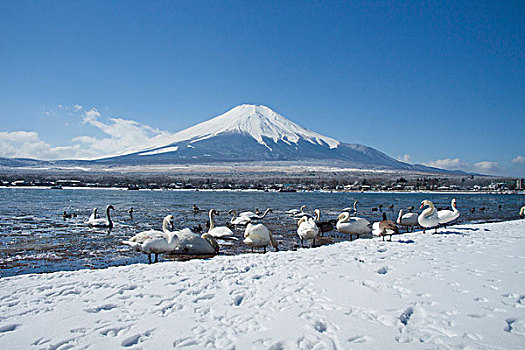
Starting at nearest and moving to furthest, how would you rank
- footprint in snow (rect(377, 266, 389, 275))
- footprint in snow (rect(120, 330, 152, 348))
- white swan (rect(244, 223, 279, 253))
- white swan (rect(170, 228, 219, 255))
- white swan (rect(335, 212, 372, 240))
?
footprint in snow (rect(120, 330, 152, 348)) → footprint in snow (rect(377, 266, 389, 275)) → white swan (rect(170, 228, 219, 255)) → white swan (rect(244, 223, 279, 253)) → white swan (rect(335, 212, 372, 240))

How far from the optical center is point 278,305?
4.98 meters

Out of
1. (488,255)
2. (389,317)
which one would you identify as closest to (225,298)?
(389,317)

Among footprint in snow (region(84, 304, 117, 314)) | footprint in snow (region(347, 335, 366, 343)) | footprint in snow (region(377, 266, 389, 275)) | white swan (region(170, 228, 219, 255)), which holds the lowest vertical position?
white swan (region(170, 228, 219, 255))

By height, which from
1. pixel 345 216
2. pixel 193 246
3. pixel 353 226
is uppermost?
pixel 345 216

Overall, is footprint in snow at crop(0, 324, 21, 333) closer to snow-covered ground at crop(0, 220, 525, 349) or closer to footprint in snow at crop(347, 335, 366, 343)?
snow-covered ground at crop(0, 220, 525, 349)

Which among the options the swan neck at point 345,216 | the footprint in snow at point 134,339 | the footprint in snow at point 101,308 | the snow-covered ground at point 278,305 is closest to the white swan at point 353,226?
the swan neck at point 345,216

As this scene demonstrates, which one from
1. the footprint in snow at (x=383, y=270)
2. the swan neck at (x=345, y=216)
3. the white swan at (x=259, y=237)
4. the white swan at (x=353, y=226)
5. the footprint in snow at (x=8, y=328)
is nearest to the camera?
the footprint in snow at (x=8, y=328)

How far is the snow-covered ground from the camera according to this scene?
154 inches

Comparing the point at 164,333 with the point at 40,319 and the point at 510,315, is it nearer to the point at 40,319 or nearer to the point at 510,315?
the point at 40,319

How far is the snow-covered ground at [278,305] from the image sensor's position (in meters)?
3.91

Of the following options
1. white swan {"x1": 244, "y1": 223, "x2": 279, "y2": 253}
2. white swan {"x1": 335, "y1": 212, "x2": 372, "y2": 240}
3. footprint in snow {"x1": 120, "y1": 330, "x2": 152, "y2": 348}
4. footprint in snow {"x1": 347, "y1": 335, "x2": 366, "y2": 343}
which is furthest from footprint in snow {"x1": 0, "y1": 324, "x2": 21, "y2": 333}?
white swan {"x1": 335, "y1": 212, "x2": 372, "y2": 240}

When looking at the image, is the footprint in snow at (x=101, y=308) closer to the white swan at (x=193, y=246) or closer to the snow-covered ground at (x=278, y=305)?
the snow-covered ground at (x=278, y=305)

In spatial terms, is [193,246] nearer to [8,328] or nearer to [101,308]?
[101,308]

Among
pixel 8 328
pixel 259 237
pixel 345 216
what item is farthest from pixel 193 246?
pixel 345 216
